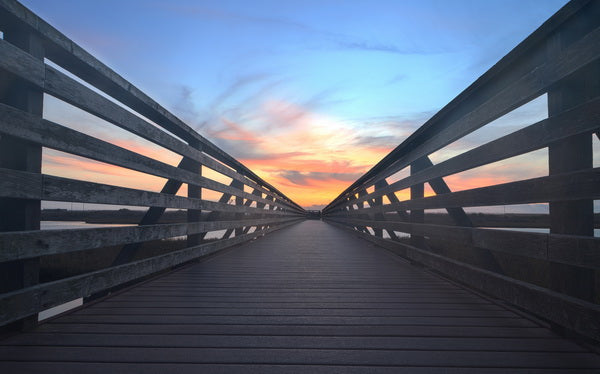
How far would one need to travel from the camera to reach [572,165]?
5.97 feet

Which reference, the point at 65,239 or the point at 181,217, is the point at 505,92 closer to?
the point at 65,239

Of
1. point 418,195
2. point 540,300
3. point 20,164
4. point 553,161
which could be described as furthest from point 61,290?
point 418,195

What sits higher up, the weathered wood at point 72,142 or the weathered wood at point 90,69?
the weathered wood at point 90,69

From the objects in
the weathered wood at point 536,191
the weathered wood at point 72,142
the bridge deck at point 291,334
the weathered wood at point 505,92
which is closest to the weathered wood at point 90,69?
the weathered wood at point 72,142

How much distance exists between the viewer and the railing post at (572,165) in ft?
5.84

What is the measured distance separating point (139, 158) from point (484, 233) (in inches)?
105

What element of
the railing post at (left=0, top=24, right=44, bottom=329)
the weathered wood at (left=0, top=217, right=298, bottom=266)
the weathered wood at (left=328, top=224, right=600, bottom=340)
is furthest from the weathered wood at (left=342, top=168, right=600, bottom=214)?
the railing post at (left=0, top=24, right=44, bottom=329)

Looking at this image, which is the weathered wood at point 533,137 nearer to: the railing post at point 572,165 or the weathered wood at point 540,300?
the railing post at point 572,165

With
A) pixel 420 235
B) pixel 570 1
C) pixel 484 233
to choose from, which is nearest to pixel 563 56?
pixel 570 1

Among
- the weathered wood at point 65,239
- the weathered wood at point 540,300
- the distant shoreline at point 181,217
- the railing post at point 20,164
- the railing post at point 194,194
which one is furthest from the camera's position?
the distant shoreline at point 181,217

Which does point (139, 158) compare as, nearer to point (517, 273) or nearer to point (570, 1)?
point (570, 1)

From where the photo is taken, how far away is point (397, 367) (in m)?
1.64

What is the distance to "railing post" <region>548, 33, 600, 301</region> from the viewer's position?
70.1 inches

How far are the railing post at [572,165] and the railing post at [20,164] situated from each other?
2703mm
